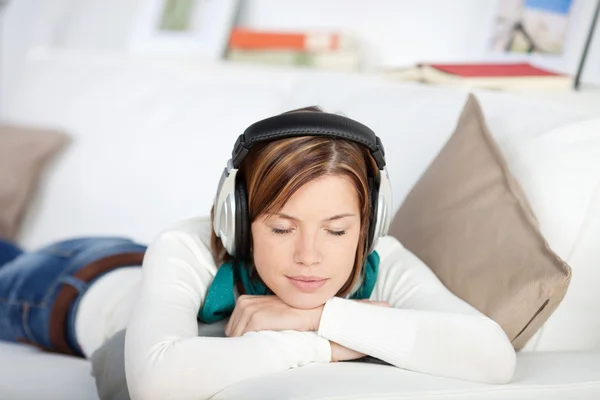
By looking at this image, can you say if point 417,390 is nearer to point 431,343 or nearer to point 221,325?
point 431,343

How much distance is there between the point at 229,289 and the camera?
108cm

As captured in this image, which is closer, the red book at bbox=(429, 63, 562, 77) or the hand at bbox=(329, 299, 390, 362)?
the hand at bbox=(329, 299, 390, 362)

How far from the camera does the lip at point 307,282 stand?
99cm

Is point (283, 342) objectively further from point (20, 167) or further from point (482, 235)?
point (20, 167)

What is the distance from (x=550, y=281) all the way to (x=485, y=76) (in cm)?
86

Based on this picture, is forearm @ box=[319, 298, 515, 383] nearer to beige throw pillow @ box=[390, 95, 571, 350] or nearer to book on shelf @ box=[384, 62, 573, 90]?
beige throw pillow @ box=[390, 95, 571, 350]

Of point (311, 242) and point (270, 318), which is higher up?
point (311, 242)

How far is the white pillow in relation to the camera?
3.74ft

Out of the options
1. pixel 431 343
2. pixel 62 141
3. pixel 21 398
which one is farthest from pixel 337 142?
pixel 62 141

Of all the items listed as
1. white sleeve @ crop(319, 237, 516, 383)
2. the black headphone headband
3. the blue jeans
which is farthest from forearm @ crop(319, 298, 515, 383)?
the blue jeans

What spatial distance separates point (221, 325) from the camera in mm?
1116

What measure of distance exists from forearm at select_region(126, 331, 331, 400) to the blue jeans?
0.54m

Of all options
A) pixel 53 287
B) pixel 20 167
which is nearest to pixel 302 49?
pixel 20 167

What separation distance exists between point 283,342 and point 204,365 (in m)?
0.11
